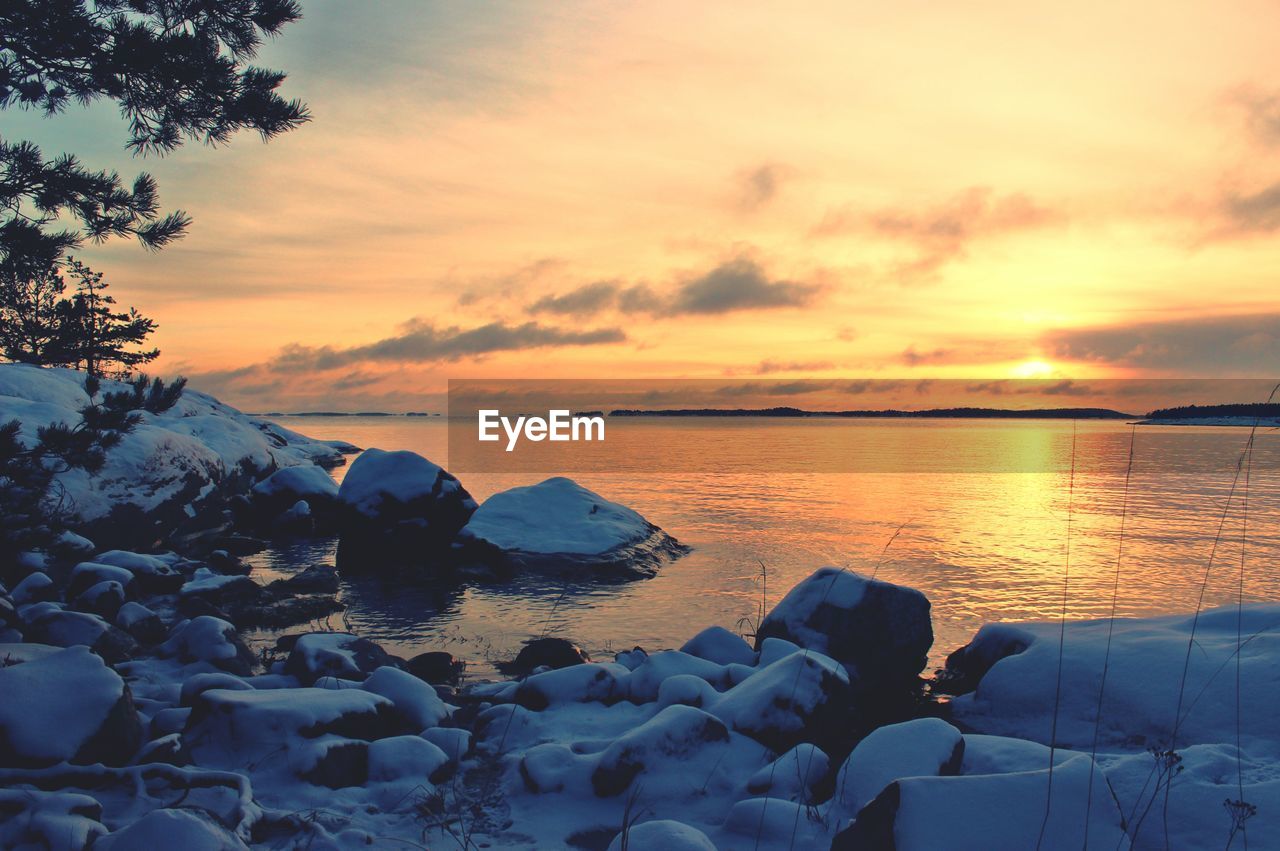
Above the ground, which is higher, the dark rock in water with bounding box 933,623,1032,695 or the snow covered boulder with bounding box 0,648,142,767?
the snow covered boulder with bounding box 0,648,142,767

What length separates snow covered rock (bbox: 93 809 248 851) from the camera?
3766 mm

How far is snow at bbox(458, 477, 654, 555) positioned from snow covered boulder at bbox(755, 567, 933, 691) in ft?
23.5

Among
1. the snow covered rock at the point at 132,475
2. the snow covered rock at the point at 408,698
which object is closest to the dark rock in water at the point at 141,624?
the snow covered rock at the point at 132,475

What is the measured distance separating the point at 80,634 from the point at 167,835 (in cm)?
582

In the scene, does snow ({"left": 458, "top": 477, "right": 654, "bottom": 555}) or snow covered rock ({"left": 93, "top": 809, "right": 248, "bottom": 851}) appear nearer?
snow covered rock ({"left": 93, "top": 809, "right": 248, "bottom": 851})

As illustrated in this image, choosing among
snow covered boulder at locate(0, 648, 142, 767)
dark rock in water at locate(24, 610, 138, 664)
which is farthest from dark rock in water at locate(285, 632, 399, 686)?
snow covered boulder at locate(0, 648, 142, 767)

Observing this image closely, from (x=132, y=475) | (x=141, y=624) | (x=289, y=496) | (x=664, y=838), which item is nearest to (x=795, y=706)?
(x=664, y=838)

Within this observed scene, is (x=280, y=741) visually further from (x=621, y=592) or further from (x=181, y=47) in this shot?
→ (x=621, y=592)

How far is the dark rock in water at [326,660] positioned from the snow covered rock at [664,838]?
4.48 m

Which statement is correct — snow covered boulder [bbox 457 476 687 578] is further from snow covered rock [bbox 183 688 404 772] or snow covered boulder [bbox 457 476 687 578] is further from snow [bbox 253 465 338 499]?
snow covered rock [bbox 183 688 404 772]

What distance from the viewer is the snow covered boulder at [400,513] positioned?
1734 centimetres

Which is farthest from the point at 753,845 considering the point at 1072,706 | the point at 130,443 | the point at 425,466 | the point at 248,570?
the point at 130,443

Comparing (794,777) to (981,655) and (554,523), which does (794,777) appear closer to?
(981,655)

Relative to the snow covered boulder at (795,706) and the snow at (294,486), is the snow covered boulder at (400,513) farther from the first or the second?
the snow covered boulder at (795,706)
